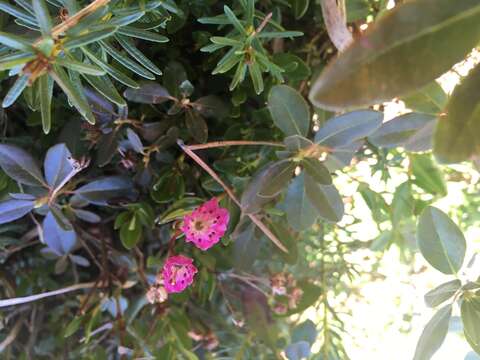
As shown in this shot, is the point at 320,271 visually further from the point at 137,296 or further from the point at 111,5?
the point at 111,5

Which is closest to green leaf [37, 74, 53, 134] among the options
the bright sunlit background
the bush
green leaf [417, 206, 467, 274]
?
the bush

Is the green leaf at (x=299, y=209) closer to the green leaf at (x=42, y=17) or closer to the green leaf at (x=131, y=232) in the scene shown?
the green leaf at (x=131, y=232)

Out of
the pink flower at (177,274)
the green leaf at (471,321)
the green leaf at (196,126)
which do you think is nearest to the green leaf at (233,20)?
the green leaf at (196,126)

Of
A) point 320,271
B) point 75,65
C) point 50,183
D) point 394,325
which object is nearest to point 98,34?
point 75,65

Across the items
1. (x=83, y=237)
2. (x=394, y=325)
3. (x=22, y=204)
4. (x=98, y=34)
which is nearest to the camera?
(x=98, y=34)

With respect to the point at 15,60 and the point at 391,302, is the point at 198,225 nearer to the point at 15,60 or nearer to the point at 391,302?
the point at 15,60

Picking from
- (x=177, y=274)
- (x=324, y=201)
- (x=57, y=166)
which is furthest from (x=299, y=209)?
(x=57, y=166)

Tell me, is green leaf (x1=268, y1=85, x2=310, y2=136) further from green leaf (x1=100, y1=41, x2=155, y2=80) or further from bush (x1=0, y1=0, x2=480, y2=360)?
green leaf (x1=100, y1=41, x2=155, y2=80)
